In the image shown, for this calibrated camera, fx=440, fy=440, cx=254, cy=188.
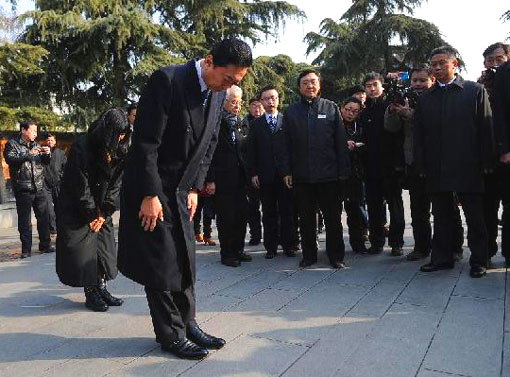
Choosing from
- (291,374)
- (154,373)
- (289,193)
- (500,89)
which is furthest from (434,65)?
(154,373)

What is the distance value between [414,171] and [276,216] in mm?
1658

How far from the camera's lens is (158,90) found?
235cm

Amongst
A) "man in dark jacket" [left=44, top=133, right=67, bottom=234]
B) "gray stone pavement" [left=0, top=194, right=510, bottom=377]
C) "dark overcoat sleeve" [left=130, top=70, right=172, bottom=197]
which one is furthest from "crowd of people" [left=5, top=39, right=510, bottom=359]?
"man in dark jacket" [left=44, top=133, right=67, bottom=234]

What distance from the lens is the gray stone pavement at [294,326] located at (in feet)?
7.87

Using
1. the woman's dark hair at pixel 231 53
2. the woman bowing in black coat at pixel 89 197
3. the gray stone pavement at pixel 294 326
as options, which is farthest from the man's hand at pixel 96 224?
the woman's dark hair at pixel 231 53

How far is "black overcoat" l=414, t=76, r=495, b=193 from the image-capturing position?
392 cm

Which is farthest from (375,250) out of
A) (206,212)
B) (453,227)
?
(206,212)

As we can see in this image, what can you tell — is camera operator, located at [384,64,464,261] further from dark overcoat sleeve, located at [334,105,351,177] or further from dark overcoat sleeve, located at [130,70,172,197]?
dark overcoat sleeve, located at [130,70,172,197]

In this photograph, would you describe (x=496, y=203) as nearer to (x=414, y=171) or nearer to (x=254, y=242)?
(x=414, y=171)

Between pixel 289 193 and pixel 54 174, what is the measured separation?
162 inches

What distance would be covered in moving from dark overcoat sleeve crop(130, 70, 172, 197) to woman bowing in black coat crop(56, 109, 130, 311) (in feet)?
2.87

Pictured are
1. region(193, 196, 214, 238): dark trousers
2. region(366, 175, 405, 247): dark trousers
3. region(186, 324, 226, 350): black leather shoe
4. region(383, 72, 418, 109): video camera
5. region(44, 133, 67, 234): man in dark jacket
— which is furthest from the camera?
region(44, 133, 67, 234): man in dark jacket

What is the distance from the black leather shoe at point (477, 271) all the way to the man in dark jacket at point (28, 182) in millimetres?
5326

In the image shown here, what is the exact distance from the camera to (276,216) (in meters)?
5.27
